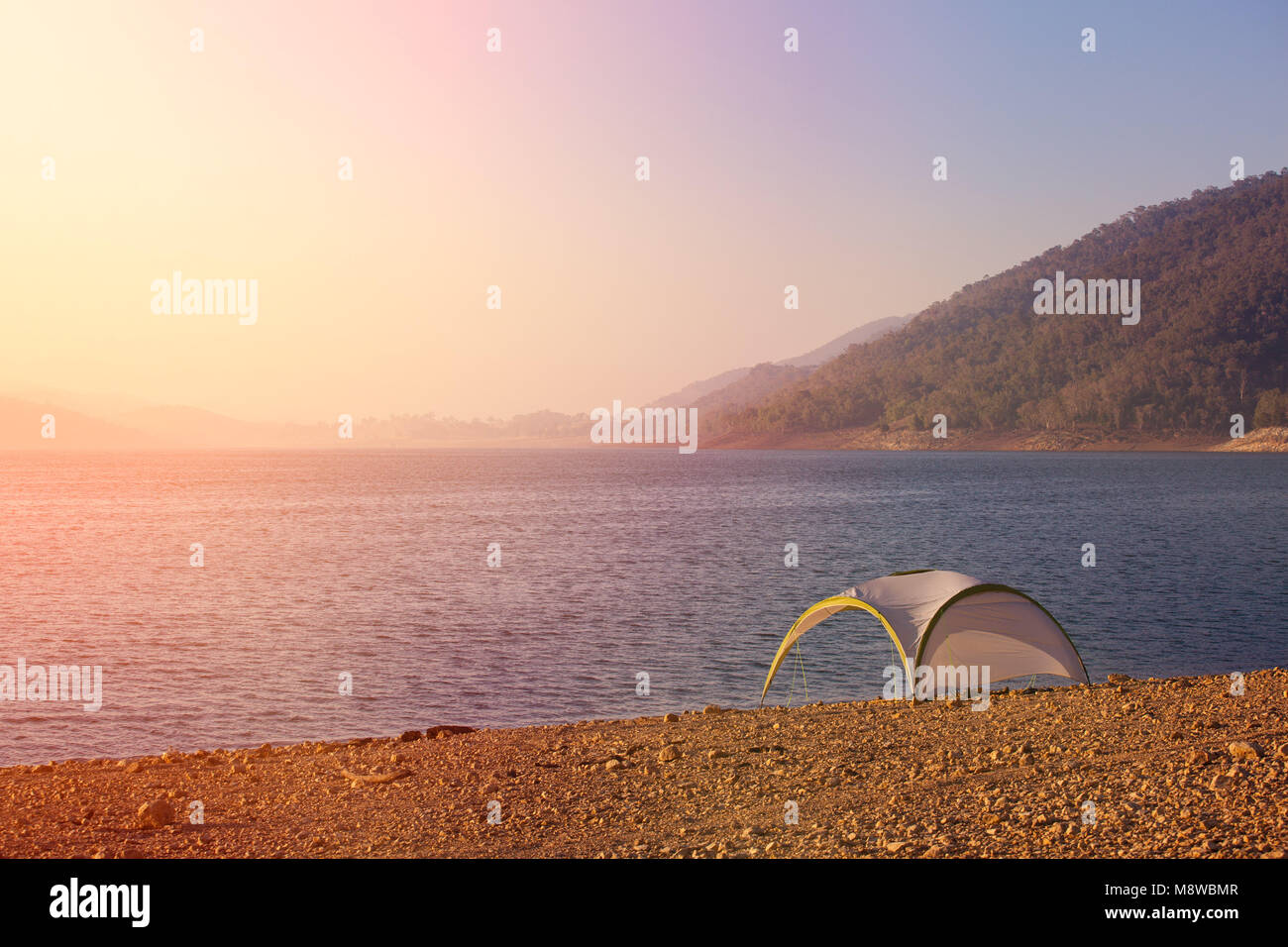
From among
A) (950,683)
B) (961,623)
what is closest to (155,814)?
(950,683)

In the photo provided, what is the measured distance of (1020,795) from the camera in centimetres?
932

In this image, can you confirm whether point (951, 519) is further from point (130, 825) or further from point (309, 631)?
point (130, 825)

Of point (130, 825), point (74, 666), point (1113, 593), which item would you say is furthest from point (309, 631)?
point (1113, 593)

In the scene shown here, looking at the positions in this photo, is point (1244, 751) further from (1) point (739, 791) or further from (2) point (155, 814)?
(2) point (155, 814)

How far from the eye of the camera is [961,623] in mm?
17297

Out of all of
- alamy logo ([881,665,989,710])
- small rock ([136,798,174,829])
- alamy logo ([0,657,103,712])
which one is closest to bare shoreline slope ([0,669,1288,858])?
small rock ([136,798,174,829])

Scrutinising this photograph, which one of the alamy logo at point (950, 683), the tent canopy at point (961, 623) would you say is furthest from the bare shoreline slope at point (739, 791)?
the tent canopy at point (961, 623)
